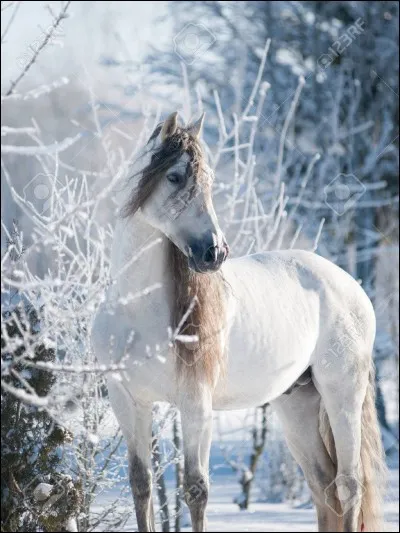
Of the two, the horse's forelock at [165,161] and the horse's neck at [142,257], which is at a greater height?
the horse's forelock at [165,161]

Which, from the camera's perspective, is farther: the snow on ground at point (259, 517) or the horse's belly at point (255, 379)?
the snow on ground at point (259, 517)

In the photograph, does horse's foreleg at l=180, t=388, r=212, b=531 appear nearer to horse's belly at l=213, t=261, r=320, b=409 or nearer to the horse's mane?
the horse's mane

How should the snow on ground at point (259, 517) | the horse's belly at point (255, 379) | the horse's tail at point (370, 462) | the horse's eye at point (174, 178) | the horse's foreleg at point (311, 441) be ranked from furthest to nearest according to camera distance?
1. the snow on ground at point (259, 517)
2. the horse's foreleg at point (311, 441)
3. the horse's tail at point (370, 462)
4. the horse's belly at point (255, 379)
5. the horse's eye at point (174, 178)

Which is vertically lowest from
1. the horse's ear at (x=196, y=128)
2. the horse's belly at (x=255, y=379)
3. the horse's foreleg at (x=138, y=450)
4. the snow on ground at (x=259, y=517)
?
the snow on ground at (x=259, y=517)

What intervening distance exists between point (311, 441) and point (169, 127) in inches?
78.8

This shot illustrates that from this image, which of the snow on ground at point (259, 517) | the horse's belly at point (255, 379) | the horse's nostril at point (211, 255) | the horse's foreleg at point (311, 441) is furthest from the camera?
the snow on ground at point (259, 517)

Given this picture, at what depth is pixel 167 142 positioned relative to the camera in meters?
3.68

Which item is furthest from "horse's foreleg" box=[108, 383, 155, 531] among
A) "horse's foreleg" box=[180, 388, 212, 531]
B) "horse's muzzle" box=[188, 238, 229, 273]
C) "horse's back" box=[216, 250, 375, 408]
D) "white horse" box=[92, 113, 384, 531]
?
"horse's muzzle" box=[188, 238, 229, 273]

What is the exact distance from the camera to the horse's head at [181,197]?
3.51 m

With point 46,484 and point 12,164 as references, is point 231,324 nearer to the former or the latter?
point 46,484

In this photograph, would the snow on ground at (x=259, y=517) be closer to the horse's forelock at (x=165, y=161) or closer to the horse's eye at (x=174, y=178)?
the horse's forelock at (x=165, y=161)

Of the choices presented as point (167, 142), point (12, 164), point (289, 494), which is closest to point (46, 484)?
point (167, 142)

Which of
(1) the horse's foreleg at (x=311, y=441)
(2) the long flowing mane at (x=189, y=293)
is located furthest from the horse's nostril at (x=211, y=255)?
(1) the horse's foreleg at (x=311, y=441)

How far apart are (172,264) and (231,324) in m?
0.41
